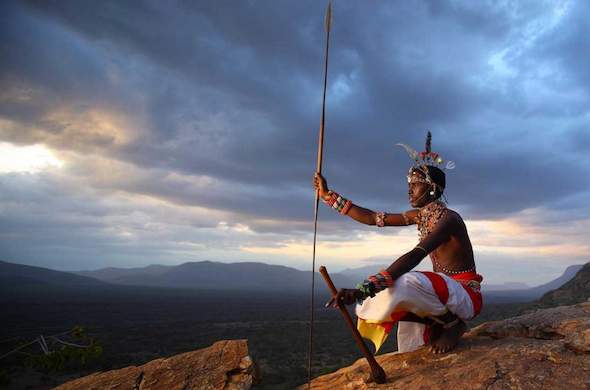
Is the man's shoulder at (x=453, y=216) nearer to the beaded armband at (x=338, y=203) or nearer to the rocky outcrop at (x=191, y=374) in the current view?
the beaded armband at (x=338, y=203)

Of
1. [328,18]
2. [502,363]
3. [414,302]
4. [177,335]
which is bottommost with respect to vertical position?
[177,335]

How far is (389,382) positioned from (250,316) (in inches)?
2249

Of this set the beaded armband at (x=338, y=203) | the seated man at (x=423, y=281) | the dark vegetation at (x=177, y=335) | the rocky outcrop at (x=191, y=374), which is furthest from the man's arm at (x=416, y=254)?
the dark vegetation at (x=177, y=335)

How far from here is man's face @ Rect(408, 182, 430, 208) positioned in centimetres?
499

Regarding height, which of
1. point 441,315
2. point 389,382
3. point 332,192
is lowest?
point 389,382

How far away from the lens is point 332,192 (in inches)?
223

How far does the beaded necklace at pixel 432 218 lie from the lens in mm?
4773

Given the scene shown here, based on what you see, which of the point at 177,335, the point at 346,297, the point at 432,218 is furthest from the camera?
the point at 177,335

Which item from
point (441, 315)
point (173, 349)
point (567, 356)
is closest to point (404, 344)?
point (441, 315)

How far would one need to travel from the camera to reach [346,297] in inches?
147

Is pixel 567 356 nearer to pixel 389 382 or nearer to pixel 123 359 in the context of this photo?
pixel 389 382

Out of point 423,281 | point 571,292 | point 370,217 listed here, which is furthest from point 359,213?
point 571,292

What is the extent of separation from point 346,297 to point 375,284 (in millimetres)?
303

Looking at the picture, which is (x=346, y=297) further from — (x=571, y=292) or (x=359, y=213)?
(x=571, y=292)
